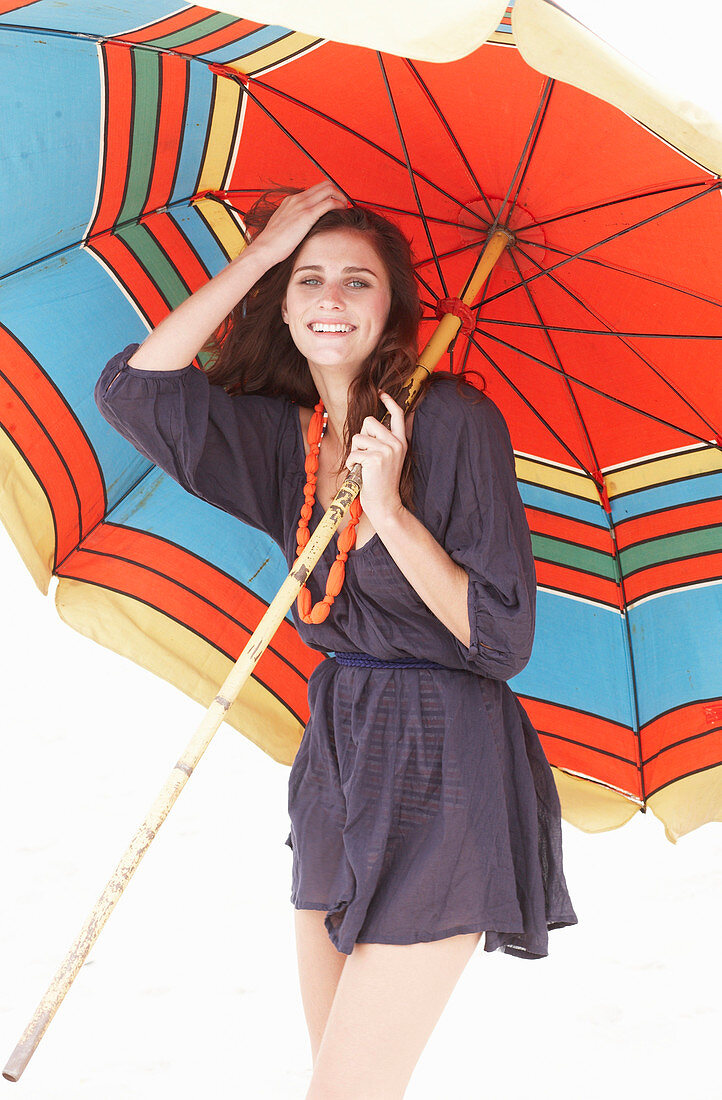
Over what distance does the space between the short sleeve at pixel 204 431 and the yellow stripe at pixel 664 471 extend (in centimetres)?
93

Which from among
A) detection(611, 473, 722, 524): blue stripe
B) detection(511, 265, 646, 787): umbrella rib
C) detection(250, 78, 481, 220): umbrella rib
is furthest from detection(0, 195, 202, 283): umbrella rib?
detection(611, 473, 722, 524): blue stripe

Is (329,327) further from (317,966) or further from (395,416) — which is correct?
(317,966)

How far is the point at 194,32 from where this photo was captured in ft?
7.67

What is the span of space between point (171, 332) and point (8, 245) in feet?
1.43

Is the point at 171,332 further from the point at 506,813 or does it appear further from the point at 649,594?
the point at 649,594

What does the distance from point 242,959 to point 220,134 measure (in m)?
3.06

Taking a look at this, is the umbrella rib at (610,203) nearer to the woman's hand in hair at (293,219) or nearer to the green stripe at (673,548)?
the woman's hand in hair at (293,219)

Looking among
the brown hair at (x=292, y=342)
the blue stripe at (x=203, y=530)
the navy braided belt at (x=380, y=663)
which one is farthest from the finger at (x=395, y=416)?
the blue stripe at (x=203, y=530)

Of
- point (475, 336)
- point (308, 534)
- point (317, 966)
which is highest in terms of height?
point (475, 336)

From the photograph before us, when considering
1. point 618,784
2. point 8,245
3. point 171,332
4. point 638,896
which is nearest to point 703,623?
point 618,784

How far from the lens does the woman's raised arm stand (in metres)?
2.31

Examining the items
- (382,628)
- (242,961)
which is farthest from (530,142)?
(242,961)

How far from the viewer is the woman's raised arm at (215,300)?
7.59ft

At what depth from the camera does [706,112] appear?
1688 millimetres
